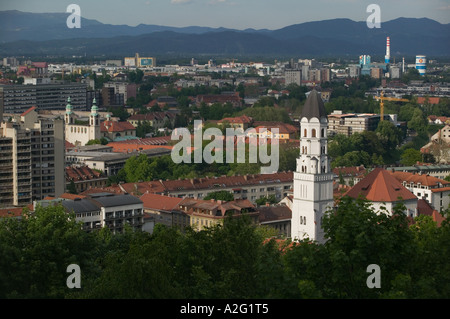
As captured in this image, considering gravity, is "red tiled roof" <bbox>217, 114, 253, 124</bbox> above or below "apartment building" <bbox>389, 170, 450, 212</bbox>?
above

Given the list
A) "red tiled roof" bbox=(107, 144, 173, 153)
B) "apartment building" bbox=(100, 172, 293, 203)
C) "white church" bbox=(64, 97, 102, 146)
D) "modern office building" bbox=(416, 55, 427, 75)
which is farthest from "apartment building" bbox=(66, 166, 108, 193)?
"modern office building" bbox=(416, 55, 427, 75)

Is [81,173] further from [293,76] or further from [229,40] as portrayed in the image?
[229,40]

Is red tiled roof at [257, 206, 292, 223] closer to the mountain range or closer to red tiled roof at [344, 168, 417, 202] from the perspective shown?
red tiled roof at [344, 168, 417, 202]

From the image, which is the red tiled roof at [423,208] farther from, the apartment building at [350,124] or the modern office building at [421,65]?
the modern office building at [421,65]

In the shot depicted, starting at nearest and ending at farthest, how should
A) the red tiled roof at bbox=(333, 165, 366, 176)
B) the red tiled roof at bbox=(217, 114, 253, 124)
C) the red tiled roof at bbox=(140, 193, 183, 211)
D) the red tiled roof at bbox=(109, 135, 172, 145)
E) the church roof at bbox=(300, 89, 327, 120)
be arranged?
the church roof at bbox=(300, 89, 327, 120) → the red tiled roof at bbox=(140, 193, 183, 211) → the red tiled roof at bbox=(333, 165, 366, 176) → the red tiled roof at bbox=(109, 135, 172, 145) → the red tiled roof at bbox=(217, 114, 253, 124)

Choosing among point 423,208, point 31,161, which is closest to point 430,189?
point 423,208

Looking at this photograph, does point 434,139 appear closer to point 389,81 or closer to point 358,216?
point 358,216
